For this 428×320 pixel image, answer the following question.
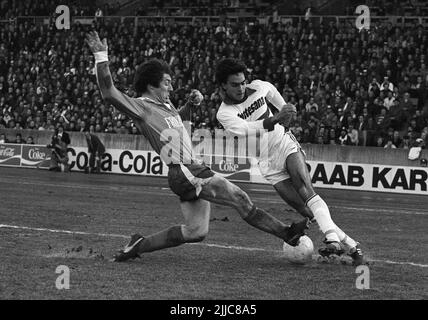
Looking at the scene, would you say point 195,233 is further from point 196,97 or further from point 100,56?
point 100,56

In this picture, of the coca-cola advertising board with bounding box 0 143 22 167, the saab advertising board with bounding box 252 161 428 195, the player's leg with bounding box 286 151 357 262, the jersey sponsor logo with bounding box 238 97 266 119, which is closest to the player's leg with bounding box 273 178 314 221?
the player's leg with bounding box 286 151 357 262

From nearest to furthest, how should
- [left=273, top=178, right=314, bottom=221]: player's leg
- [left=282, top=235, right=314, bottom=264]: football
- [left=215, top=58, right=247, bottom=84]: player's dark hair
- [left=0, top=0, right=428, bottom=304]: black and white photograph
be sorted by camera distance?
1. [left=0, top=0, right=428, bottom=304]: black and white photograph
2. [left=282, top=235, right=314, bottom=264]: football
3. [left=215, top=58, right=247, bottom=84]: player's dark hair
4. [left=273, top=178, right=314, bottom=221]: player's leg

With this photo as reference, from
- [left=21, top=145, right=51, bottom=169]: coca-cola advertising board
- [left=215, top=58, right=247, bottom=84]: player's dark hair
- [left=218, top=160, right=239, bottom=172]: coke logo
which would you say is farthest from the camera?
[left=21, top=145, right=51, bottom=169]: coca-cola advertising board

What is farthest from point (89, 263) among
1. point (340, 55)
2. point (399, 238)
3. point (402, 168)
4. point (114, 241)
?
point (340, 55)

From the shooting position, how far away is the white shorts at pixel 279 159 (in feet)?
31.2

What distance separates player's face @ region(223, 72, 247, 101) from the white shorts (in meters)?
0.71

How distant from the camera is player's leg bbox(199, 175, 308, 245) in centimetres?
847

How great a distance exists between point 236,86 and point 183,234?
1877 millimetres

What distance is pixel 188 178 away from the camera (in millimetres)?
8461

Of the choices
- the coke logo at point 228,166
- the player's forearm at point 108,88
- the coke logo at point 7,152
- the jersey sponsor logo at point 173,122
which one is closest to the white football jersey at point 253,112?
the jersey sponsor logo at point 173,122

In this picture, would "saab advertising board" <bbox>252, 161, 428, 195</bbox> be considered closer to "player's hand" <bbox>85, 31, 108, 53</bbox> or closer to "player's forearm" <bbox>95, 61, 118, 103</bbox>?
"player's forearm" <bbox>95, 61, 118, 103</bbox>

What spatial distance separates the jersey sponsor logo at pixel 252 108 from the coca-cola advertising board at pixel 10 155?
24243 millimetres
